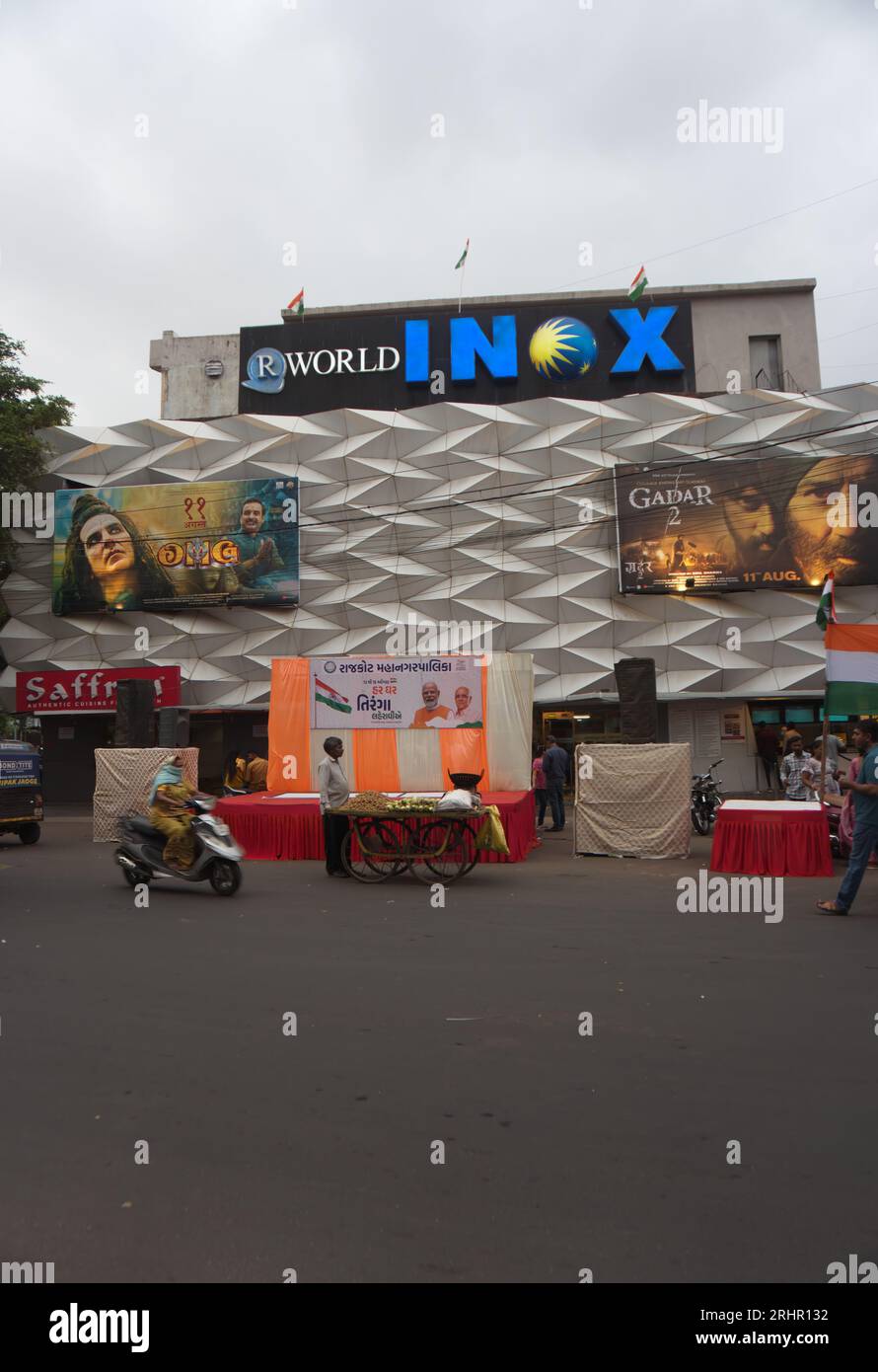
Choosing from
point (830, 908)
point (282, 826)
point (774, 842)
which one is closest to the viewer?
point (830, 908)

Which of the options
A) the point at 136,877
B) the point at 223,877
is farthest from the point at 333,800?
the point at 136,877

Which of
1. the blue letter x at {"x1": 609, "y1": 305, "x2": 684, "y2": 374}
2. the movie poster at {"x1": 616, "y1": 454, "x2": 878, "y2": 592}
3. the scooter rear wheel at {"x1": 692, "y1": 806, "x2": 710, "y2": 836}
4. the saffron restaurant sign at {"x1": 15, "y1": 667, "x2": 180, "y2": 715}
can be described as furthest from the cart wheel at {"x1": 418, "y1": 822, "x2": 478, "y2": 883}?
the blue letter x at {"x1": 609, "y1": 305, "x2": 684, "y2": 374}

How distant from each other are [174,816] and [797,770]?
30.3 ft

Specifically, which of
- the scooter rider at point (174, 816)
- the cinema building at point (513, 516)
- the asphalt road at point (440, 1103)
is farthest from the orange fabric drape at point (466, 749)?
the cinema building at point (513, 516)

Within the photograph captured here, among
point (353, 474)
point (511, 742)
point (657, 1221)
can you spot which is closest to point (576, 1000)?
point (657, 1221)

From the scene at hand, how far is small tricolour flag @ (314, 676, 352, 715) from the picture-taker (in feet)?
50.5

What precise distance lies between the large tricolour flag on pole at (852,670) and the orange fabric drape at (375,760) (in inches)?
280

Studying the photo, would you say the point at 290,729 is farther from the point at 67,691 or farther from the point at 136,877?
the point at 67,691

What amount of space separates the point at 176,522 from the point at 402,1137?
2696 cm

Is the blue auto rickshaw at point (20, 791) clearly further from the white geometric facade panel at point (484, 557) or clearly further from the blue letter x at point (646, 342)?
the blue letter x at point (646, 342)

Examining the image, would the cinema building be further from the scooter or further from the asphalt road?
the asphalt road

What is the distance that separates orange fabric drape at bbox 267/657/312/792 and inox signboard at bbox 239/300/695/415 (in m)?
17.8

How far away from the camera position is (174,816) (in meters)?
10.4

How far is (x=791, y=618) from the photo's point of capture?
2580cm
